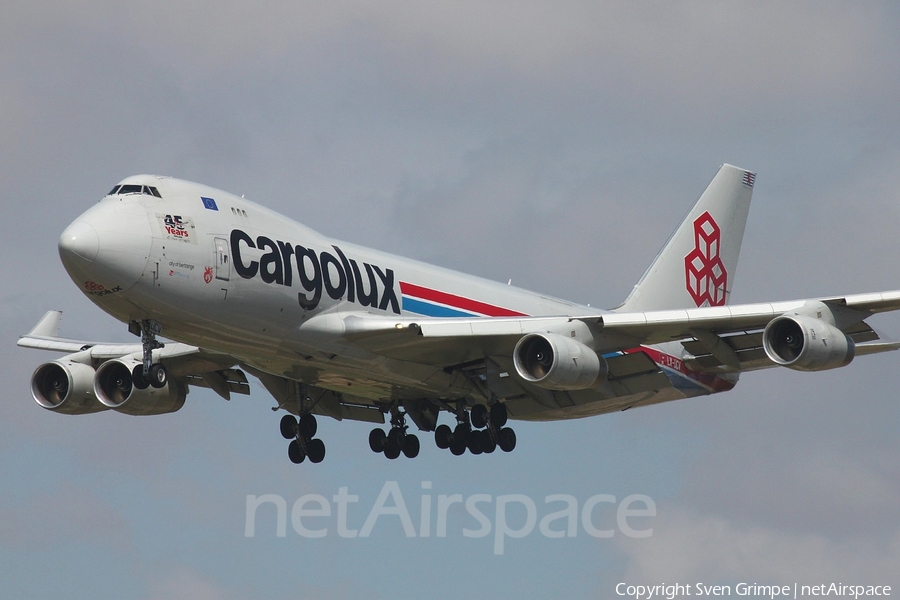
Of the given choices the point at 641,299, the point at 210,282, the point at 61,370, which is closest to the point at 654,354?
the point at 641,299

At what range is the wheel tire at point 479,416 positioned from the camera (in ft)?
127

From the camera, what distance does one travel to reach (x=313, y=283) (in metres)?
34.1

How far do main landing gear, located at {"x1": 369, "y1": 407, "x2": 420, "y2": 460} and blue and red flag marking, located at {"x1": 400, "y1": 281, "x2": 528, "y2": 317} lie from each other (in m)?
4.60

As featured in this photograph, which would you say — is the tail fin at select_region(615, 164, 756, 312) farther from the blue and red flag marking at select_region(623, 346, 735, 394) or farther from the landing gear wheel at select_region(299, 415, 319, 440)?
the landing gear wheel at select_region(299, 415, 319, 440)

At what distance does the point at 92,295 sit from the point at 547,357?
37.3ft

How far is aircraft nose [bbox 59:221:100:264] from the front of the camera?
30.5m

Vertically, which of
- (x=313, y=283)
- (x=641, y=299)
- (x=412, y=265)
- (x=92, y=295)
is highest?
(x=641, y=299)

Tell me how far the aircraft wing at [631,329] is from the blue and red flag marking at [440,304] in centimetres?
140

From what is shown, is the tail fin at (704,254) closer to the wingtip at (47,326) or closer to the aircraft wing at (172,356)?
the aircraft wing at (172,356)

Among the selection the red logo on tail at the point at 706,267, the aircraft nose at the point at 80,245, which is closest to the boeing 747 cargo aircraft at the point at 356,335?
the aircraft nose at the point at 80,245

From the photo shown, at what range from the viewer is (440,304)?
37875 mm

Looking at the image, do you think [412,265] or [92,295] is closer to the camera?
[92,295]

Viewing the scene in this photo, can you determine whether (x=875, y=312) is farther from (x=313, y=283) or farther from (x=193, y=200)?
(x=193, y=200)

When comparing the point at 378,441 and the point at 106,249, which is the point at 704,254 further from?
the point at 106,249
